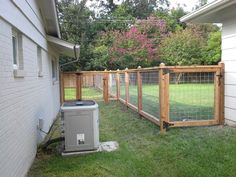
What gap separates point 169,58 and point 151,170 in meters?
23.3

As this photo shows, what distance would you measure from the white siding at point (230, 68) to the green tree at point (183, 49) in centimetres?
1960

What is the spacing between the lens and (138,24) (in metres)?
30.0

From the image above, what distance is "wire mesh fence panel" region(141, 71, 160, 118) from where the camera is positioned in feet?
24.1

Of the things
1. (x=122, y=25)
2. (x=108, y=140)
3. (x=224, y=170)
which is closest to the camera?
(x=224, y=170)

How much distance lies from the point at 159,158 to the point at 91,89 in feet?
48.6

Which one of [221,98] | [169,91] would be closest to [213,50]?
[169,91]

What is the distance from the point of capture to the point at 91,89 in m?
19.6

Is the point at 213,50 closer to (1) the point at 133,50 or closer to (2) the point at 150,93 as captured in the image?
(1) the point at 133,50

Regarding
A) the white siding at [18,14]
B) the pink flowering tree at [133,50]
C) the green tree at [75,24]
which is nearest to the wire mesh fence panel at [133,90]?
the white siding at [18,14]

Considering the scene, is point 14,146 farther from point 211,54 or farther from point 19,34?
point 211,54

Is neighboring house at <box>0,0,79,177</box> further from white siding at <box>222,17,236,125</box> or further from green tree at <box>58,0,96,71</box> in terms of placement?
green tree at <box>58,0,96,71</box>

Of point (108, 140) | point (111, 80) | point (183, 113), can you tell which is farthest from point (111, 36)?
point (108, 140)

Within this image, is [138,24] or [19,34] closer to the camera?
[19,34]

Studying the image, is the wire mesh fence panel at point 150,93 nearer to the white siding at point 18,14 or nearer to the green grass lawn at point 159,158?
the green grass lawn at point 159,158
